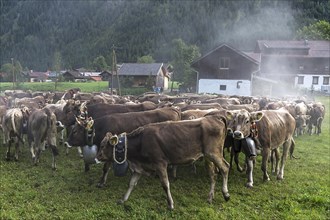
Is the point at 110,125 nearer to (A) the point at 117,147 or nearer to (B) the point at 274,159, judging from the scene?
(A) the point at 117,147

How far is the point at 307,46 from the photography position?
73.4 meters

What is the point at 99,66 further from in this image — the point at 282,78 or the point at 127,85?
the point at 282,78

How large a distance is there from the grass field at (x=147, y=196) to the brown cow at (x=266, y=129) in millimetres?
811

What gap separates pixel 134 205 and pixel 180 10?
169 m

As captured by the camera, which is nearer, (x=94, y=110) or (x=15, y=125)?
(x=15, y=125)

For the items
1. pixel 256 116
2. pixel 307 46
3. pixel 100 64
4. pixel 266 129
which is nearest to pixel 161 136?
pixel 256 116

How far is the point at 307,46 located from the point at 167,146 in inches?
2898

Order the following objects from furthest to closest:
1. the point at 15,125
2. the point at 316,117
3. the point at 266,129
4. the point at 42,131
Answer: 1. the point at 316,117
2. the point at 15,125
3. the point at 42,131
4. the point at 266,129

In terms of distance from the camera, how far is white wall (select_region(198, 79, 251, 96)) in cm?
4462

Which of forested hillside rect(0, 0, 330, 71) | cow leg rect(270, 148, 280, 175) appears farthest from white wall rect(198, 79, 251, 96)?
forested hillside rect(0, 0, 330, 71)

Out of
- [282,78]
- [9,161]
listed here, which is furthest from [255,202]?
[282,78]

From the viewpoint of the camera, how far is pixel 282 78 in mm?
70688

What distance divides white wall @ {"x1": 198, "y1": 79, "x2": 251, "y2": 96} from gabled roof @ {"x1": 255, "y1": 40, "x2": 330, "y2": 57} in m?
32.7

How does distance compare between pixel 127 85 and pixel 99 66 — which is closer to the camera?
pixel 127 85
